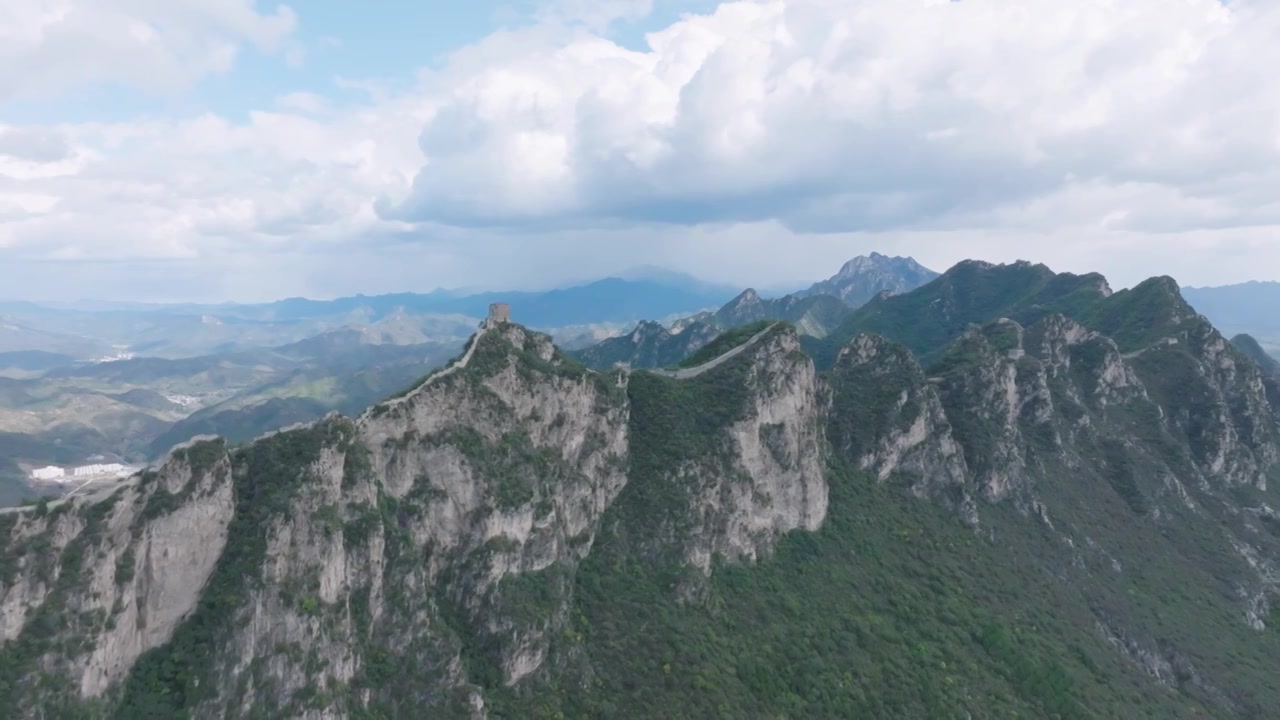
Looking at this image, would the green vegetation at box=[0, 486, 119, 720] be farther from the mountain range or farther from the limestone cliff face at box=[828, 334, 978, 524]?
the limestone cliff face at box=[828, 334, 978, 524]

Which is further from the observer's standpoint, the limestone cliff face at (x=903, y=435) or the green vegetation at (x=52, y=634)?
the limestone cliff face at (x=903, y=435)

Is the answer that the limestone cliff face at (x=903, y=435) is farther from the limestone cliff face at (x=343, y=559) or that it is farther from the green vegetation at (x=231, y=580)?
the green vegetation at (x=231, y=580)

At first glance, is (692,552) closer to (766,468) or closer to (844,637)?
(766,468)

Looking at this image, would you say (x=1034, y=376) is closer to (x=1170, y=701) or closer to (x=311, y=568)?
(x=1170, y=701)

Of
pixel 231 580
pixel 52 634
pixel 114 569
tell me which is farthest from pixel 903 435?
pixel 52 634

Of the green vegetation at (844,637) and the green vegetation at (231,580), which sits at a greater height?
the green vegetation at (231,580)

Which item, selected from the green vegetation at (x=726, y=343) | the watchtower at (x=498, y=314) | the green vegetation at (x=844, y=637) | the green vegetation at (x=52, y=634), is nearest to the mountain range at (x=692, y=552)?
the green vegetation at (x=52, y=634)

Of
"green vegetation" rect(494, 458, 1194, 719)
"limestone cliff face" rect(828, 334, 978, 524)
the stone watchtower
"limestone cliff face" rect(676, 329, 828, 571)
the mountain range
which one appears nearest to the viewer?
the mountain range

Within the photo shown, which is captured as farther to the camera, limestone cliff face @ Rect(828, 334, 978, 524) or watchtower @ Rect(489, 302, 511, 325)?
limestone cliff face @ Rect(828, 334, 978, 524)

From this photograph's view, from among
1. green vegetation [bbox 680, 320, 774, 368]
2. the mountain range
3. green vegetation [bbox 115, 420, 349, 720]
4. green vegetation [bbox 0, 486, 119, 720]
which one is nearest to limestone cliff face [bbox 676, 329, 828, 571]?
the mountain range
